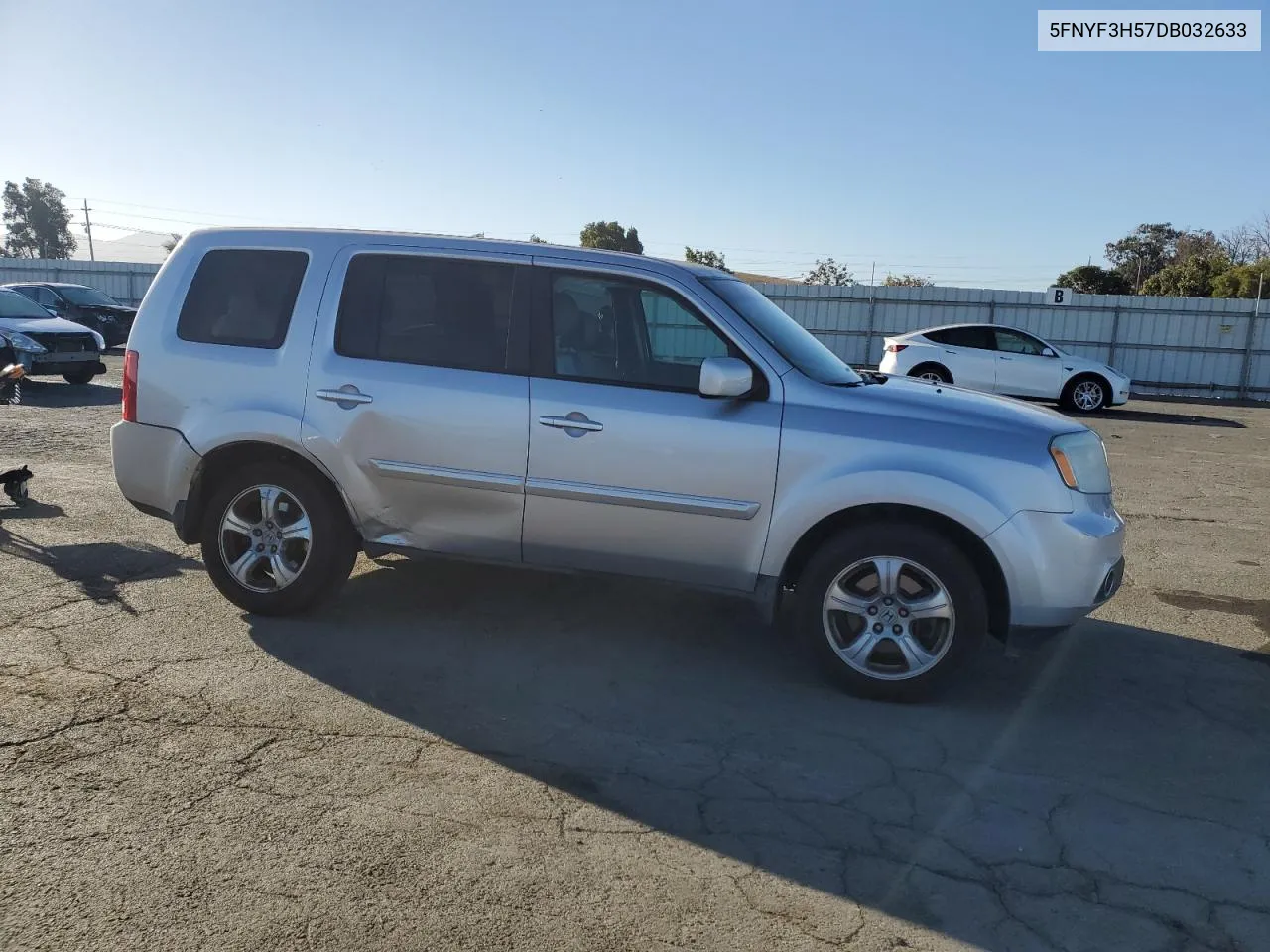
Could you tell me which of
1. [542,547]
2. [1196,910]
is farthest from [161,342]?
[1196,910]

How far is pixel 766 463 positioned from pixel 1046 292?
22931 mm

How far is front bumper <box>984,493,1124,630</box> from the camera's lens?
4469mm

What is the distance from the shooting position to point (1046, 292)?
25.1m


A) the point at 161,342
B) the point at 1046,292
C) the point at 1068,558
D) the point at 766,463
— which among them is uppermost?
the point at 1046,292

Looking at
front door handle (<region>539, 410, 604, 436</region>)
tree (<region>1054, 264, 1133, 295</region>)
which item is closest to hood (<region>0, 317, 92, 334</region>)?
front door handle (<region>539, 410, 604, 436</region>)

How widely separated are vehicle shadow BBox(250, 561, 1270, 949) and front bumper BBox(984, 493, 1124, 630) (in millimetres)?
486

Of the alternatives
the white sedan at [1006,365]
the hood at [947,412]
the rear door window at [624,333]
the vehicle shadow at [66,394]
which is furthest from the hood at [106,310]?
the hood at [947,412]

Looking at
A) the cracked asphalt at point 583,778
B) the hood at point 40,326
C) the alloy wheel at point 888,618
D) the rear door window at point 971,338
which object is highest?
the rear door window at point 971,338

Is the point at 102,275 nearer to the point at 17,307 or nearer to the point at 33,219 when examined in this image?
the point at 17,307

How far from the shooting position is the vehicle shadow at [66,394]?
48.0 ft

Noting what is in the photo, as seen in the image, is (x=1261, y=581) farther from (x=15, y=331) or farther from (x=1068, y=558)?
(x=15, y=331)

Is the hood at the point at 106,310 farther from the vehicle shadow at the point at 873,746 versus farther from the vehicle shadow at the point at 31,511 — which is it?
the vehicle shadow at the point at 873,746

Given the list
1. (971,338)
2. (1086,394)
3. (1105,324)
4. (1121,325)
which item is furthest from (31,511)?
(1121,325)

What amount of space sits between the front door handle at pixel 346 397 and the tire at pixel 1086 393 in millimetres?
16702
